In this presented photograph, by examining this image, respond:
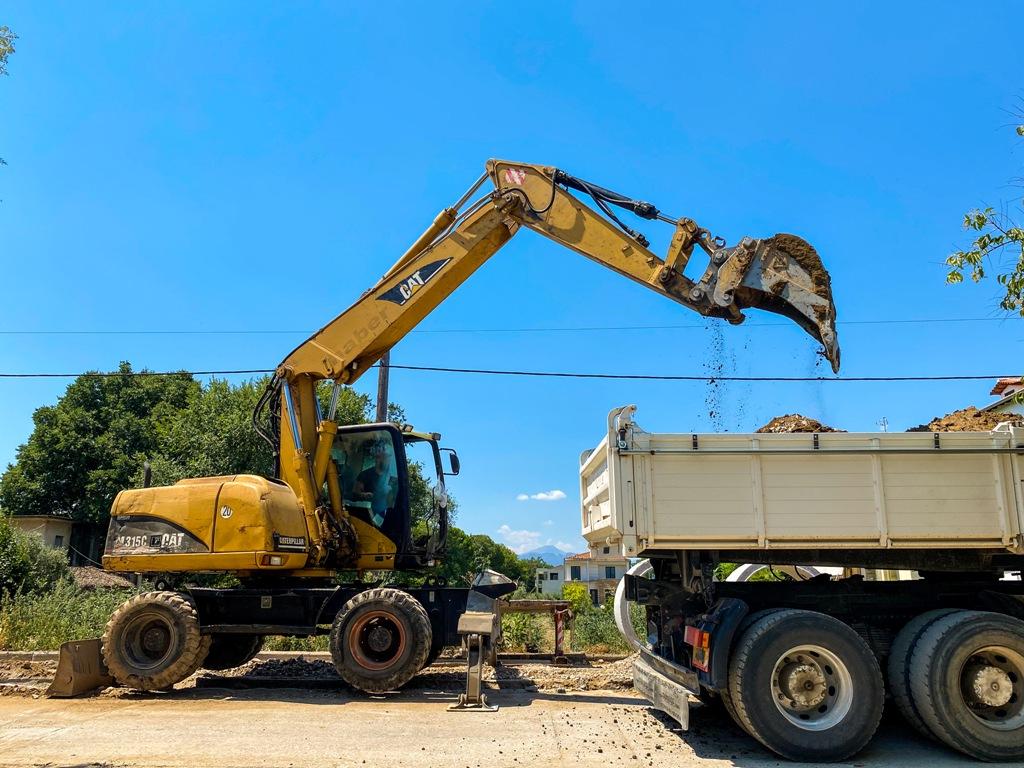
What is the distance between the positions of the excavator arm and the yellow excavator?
0.7 inches

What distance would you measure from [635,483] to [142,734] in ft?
16.1

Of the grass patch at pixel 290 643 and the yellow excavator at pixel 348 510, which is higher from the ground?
the yellow excavator at pixel 348 510

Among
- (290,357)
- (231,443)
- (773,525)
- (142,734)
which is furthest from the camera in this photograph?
(231,443)

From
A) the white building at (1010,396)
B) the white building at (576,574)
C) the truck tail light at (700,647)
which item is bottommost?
the white building at (576,574)

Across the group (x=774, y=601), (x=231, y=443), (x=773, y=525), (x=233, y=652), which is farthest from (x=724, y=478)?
(x=231, y=443)

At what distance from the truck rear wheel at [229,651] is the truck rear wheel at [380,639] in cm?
209

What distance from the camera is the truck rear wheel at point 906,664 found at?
600 centimetres

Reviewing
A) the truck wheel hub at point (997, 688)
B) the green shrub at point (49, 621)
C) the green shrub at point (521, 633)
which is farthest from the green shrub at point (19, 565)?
the truck wheel hub at point (997, 688)

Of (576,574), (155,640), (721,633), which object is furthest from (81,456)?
(576,574)

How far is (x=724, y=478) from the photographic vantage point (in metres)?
6.32

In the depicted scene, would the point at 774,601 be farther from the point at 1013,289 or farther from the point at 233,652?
the point at 233,652

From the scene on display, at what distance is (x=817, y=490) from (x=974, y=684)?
1.87 m

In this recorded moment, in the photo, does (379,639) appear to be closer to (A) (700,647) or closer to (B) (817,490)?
(A) (700,647)

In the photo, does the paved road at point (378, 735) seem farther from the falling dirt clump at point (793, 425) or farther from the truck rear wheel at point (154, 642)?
the falling dirt clump at point (793, 425)
